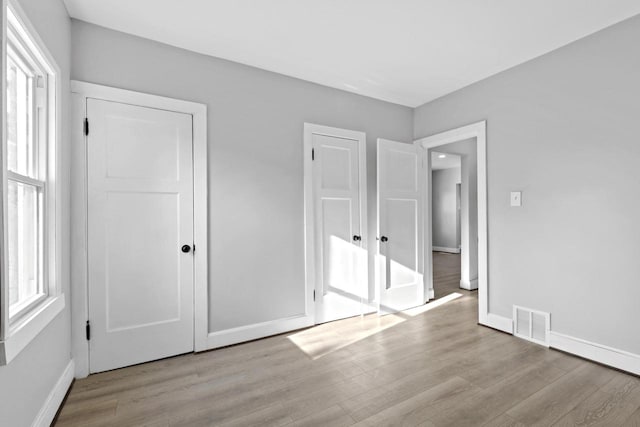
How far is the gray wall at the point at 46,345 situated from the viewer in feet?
4.50

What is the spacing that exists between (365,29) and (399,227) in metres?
2.16

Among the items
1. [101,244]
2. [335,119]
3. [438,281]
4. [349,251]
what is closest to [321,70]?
[335,119]

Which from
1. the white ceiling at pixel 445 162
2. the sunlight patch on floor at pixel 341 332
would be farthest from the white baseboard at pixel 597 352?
the white ceiling at pixel 445 162

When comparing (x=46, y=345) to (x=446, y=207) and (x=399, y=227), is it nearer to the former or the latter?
(x=399, y=227)

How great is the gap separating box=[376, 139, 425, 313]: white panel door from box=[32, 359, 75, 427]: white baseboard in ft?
9.08

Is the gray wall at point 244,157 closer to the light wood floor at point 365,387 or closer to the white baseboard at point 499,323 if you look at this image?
the light wood floor at point 365,387

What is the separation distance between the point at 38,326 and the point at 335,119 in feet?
9.61

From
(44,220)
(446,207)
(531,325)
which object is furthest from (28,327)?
(446,207)

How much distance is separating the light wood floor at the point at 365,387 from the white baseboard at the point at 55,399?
60 mm

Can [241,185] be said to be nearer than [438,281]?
Yes

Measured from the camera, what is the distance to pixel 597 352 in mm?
2477

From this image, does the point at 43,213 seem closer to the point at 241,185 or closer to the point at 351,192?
the point at 241,185

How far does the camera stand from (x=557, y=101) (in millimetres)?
2734

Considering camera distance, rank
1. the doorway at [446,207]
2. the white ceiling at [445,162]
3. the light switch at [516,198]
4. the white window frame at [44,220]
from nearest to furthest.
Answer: the white window frame at [44,220]
the light switch at [516,198]
the white ceiling at [445,162]
the doorway at [446,207]
